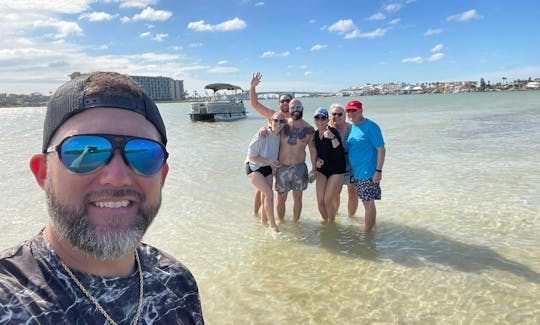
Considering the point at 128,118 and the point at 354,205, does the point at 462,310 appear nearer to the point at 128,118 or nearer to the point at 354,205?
the point at 354,205

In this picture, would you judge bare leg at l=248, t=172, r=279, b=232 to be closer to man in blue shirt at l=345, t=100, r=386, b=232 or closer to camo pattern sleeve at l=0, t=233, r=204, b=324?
man in blue shirt at l=345, t=100, r=386, b=232

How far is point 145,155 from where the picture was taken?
151cm

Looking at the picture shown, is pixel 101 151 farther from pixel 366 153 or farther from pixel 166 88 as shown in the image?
pixel 166 88

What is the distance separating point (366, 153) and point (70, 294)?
5.21 m

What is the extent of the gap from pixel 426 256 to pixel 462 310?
140 centimetres

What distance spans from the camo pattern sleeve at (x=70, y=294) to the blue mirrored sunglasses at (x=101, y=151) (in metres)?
0.32

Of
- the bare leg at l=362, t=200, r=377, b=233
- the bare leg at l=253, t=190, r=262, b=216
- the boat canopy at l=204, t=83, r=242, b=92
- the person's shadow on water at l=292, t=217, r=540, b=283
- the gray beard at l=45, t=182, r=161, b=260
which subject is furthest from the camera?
the boat canopy at l=204, t=83, r=242, b=92

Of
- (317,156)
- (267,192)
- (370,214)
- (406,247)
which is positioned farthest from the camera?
(317,156)

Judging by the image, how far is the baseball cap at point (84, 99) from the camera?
4.64 feet

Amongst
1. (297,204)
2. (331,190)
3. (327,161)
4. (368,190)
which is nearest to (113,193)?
(368,190)

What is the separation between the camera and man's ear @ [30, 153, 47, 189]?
1.48 metres

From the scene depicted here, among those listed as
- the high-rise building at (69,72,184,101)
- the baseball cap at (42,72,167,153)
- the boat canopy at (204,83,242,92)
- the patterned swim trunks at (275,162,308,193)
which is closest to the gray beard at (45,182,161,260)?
the baseball cap at (42,72,167,153)

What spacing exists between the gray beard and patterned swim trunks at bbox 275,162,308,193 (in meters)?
5.25

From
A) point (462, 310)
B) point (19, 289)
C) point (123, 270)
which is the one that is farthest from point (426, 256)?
point (19, 289)
